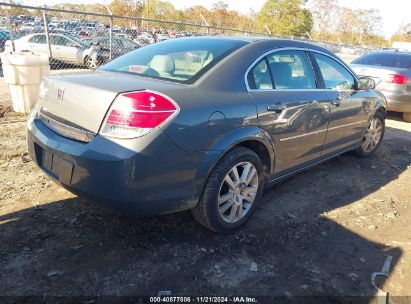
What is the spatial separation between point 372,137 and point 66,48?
12.3 meters

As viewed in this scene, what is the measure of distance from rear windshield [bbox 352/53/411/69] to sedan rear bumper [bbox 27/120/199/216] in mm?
7537

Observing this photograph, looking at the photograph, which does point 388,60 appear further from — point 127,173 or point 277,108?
point 127,173

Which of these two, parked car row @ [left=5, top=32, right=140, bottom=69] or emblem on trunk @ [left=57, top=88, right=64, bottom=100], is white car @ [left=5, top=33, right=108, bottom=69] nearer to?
parked car row @ [left=5, top=32, right=140, bottom=69]

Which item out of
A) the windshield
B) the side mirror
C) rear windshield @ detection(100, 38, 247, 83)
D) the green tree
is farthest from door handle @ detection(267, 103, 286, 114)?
the green tree

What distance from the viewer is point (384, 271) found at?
113 inches

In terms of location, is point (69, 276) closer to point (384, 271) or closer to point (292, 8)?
point (384, 271)

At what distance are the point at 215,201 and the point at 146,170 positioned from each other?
2.47 feet

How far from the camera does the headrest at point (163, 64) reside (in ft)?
10.2

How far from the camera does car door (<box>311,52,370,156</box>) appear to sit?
4121mm

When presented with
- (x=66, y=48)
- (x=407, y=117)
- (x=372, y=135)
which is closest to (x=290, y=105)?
(x=372, y=135)

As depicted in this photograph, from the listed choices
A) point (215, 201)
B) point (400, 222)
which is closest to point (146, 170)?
point (215, 201)

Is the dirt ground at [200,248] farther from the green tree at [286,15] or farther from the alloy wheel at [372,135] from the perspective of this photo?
the green tree at [286,15]

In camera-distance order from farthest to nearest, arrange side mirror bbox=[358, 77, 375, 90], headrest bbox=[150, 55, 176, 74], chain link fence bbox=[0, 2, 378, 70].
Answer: chain link fence bbox=[0, 2, 378, 70] < side mirror bbox=[358, 77, 375, 90] < headrest bbox=[150, 55, 176, 74]

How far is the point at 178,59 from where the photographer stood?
10.6ft
